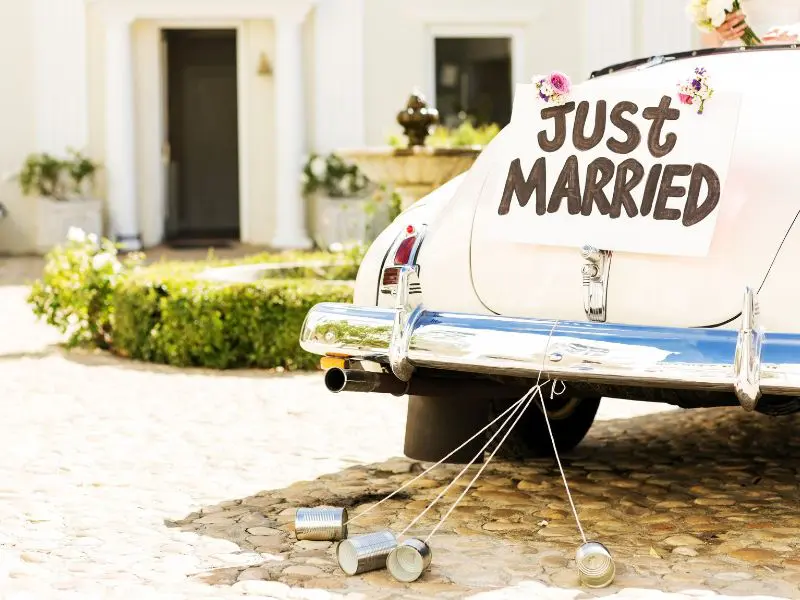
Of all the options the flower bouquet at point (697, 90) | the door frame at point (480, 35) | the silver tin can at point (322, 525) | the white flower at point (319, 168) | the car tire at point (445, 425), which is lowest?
the silver tin can at point (322, 525)

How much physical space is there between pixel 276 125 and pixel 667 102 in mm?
12640

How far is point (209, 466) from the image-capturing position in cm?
495

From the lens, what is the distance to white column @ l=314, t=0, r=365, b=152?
15875mm

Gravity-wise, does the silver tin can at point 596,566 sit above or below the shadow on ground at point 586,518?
above

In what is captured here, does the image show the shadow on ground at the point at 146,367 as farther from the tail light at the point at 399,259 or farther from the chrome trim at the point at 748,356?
the chrome trim at the point at 748,356

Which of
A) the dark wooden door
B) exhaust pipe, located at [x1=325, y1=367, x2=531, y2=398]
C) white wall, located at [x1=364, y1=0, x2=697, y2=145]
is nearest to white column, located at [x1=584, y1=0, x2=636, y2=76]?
white wall, located at [x1=364, y1=0, x2=697, y2=145]

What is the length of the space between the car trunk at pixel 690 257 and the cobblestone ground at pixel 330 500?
69cm

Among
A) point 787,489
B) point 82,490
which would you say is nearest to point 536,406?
point 787,489

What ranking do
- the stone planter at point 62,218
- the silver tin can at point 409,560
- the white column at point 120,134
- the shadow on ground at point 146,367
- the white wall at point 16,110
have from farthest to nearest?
the white wall at point 16,110 → the white column at point 120,134 → the stone planter at point 62,218 → the shadow on ground at point 146,367 → the silver tin can at point 409,560

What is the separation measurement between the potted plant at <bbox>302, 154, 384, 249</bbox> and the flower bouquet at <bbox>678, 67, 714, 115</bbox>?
11.8 metres

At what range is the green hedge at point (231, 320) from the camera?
7.29 metres

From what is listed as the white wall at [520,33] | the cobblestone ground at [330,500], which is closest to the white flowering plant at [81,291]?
the cobblestone ground at [330,500]

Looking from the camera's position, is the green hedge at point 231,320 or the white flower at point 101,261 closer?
the green hedge at point 231,320

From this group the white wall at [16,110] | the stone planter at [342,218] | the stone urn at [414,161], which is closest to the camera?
the stone urn at [414,161]
